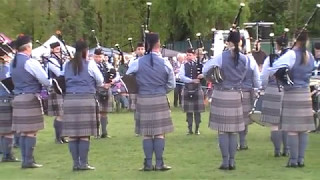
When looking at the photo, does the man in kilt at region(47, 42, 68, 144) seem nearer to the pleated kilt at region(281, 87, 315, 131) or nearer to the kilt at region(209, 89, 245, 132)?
the kilt at region(209, 89, 245, 132)

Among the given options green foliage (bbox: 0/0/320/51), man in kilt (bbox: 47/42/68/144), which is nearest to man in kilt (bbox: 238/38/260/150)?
man in kilt (bbox: 47/42/68/144)

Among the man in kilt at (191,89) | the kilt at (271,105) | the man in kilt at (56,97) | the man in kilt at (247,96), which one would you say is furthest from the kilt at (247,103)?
the man in kilt at (56,97)

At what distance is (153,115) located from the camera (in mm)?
8227

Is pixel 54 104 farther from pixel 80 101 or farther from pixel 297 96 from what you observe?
pixel 297 96

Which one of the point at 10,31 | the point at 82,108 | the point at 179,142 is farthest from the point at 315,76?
the point at 10,31

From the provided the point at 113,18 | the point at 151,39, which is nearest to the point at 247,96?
the point at 151,39

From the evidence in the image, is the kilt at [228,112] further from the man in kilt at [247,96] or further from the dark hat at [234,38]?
the man in kilt at [247,96]

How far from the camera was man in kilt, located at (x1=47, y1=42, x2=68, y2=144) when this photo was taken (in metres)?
9.85

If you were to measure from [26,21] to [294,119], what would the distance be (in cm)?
2794

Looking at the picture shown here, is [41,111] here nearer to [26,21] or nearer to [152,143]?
[152,143]

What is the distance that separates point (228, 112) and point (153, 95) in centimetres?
95

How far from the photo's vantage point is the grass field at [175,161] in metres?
8.02

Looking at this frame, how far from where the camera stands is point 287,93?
823 centimetres

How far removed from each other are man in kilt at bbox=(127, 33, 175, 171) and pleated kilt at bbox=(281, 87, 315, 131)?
1.47 m
